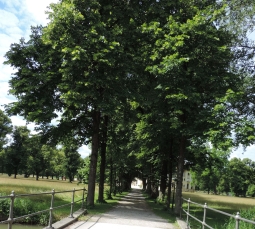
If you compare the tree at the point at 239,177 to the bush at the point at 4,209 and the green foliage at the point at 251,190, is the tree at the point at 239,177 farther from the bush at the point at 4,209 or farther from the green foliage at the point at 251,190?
the bush at the point at 4,209

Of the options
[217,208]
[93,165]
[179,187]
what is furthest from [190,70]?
[217,208]

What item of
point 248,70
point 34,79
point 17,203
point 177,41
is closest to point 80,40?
point 34,79

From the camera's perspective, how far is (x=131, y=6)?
19.4 m

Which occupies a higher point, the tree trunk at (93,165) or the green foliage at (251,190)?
the tree trunk at (93,165)

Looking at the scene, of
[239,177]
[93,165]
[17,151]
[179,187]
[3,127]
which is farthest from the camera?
[239,177]

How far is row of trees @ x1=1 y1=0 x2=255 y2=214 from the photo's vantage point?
1627cm

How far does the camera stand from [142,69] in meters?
18.9

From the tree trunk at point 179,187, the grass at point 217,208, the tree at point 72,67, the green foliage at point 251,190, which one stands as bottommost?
the green foliage at point 251,190

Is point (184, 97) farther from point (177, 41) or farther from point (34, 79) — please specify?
point (34, 79)

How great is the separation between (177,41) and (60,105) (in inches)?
299

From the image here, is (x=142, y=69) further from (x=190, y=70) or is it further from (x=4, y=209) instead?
(x=4, y=209)

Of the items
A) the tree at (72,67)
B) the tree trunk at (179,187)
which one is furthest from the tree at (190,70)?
the tree at (72,67)

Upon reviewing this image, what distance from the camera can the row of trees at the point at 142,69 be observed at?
640 inches

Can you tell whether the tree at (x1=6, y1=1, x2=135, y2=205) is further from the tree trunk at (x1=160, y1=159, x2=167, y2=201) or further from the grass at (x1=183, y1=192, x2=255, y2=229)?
the tree trunk at (x1=160, y1=159, x2=167, y2=201)
